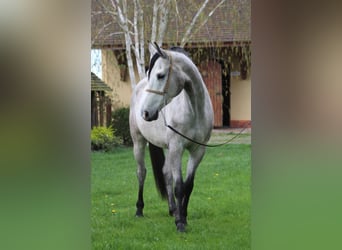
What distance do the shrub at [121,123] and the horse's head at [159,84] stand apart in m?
3.09

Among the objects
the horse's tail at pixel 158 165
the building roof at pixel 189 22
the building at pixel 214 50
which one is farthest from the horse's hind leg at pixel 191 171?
the building roof at pixel 189 22

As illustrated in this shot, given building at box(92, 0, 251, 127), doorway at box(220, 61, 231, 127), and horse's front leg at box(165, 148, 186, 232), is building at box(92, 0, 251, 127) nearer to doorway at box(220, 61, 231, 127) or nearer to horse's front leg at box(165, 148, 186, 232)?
doorway at box(220, 61, 231, 127)

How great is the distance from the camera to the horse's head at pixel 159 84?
2156 mm

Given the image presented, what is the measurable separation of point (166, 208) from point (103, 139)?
1994 mm

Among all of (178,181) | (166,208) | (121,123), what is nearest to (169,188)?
(166,208)

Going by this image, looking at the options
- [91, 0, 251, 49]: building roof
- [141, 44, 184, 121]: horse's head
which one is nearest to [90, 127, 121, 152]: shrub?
[91, 0, 251, 49]: building roof

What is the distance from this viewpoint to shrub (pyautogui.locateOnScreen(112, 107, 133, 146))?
207 inches

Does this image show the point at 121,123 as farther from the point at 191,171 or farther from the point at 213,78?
the point at 191,171
